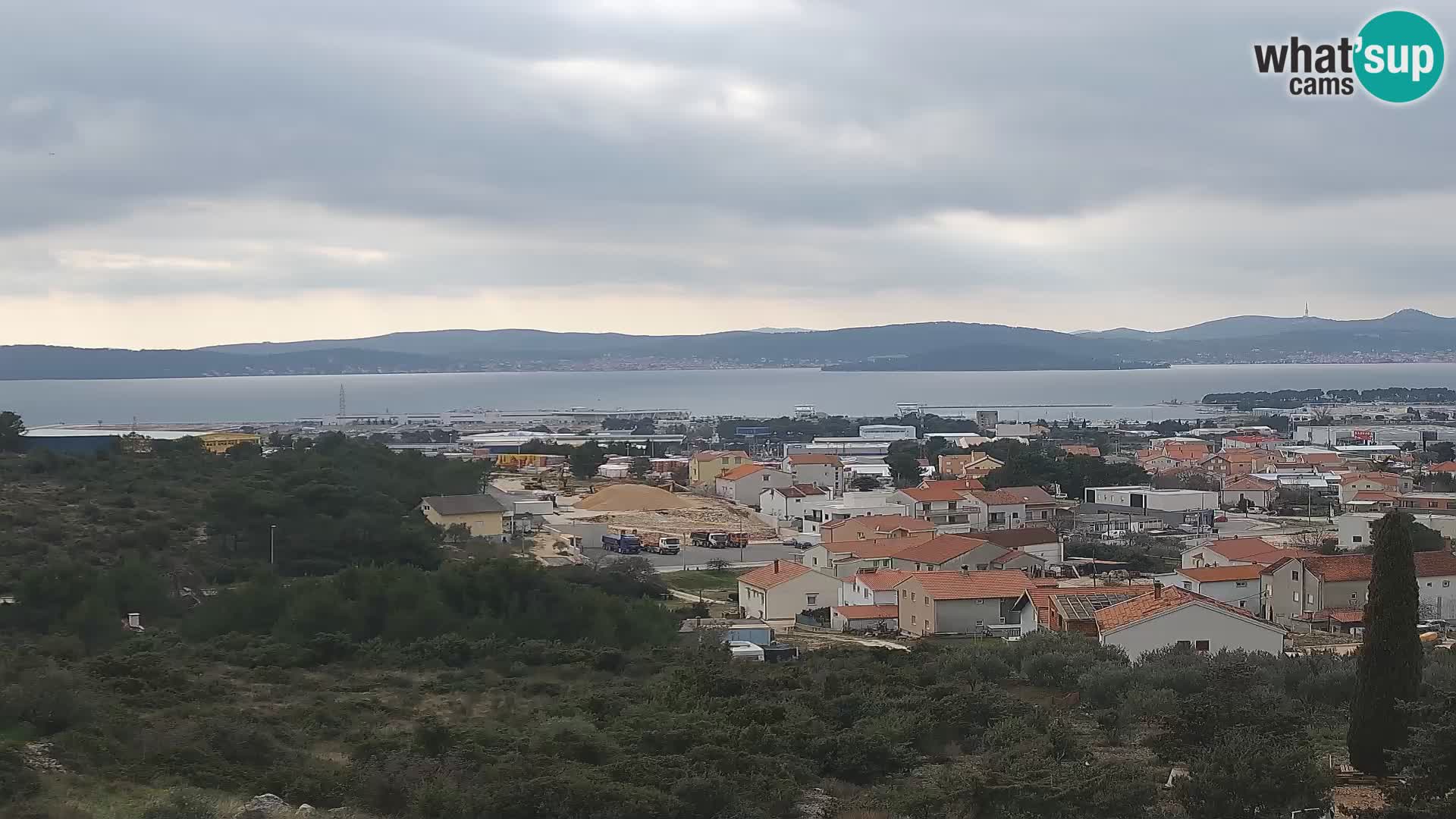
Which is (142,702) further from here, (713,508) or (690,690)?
(713,508)

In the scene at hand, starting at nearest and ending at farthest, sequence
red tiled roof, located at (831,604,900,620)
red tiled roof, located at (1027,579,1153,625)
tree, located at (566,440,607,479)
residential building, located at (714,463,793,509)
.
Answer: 1. red tiled roof, located at (1027,579,1153,625)
2. red tiled roof, located at (831,604,900,620)
3. residential building, located at (714,463,793,509)
4. tree, located at (566,440,607,479)

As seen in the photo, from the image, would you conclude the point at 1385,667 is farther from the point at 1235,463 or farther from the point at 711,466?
the point at 1235,463

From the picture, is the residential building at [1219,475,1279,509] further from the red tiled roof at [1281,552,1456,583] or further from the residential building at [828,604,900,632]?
the residential building at [828,604,900,632]

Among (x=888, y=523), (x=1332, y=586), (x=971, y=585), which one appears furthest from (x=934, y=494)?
(x=1332, y=586)

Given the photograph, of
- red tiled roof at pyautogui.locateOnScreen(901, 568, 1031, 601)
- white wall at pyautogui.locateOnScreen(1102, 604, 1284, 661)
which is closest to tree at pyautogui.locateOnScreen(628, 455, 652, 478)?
red tiled roof at pyautogui.locateOnScreen(901, 568, 1031, 601)

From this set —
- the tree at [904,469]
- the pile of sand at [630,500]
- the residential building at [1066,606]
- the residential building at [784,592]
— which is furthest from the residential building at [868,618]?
the tree at [904,469]

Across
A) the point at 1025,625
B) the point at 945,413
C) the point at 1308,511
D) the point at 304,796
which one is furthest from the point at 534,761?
the point at 945,413

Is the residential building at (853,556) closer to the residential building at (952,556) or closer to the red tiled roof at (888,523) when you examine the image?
the residential building at (952,556)
